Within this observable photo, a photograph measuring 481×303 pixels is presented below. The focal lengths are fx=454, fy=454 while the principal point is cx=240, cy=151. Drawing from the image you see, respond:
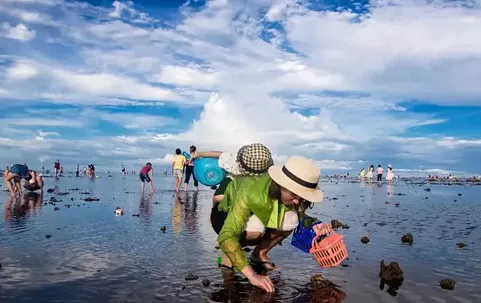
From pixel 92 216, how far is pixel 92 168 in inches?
1878

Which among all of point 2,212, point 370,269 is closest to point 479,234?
point 370,269

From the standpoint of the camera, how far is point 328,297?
18.2ft

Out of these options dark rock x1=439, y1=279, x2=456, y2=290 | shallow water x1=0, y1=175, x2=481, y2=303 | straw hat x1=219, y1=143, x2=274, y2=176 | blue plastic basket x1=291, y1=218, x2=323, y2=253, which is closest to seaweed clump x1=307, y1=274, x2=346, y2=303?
shallow water x1=0, y1=175, x2=481, y2=303

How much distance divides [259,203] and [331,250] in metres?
1.18

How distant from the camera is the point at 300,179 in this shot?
529 centimetres

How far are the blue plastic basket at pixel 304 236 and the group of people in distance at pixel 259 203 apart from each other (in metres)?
0.13

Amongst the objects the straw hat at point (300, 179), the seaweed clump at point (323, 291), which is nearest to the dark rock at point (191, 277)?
the seaweed clump at point (323, 291)

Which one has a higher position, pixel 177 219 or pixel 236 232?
pixel 236 232

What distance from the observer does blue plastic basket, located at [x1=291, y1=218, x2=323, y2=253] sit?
632 cm

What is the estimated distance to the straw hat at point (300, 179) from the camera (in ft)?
17.4

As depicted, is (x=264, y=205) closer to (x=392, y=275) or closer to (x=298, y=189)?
(x=298, y=189)

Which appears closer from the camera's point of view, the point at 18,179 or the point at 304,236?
the point at 304,236

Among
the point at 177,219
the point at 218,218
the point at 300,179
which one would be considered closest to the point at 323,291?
the point at 300,179

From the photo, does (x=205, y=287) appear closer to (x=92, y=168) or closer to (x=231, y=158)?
(x=231, y=158)
